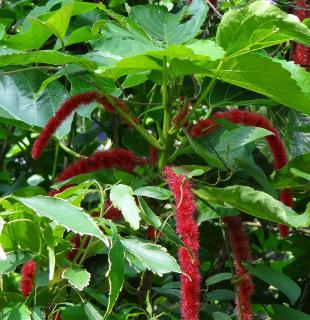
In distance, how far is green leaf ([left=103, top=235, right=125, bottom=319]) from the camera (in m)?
0.74

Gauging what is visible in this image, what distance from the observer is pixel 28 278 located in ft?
2.79

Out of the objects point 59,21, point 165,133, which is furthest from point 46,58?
point 165,133

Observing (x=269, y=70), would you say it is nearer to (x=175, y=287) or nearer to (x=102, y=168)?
(x=102, y=168)

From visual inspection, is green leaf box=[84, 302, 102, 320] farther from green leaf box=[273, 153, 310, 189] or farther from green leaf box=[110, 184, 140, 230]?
green leaf box=[273, 153, 310, 189]

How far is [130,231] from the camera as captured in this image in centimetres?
100

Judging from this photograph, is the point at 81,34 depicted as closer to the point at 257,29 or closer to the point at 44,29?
the point at 44,29

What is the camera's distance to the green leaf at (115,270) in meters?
0.74

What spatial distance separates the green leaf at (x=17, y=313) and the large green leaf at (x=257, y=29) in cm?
39

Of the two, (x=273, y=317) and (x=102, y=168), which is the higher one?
(x=102, y=168)

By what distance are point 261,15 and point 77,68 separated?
301mm

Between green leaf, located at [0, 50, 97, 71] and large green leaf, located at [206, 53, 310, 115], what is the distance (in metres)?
0.17

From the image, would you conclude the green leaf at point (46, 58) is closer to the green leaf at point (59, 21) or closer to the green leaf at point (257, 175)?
the green leaf at point (59, 21)

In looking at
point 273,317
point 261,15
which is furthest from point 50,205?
point 273,317

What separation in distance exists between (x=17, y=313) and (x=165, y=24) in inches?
18.2
